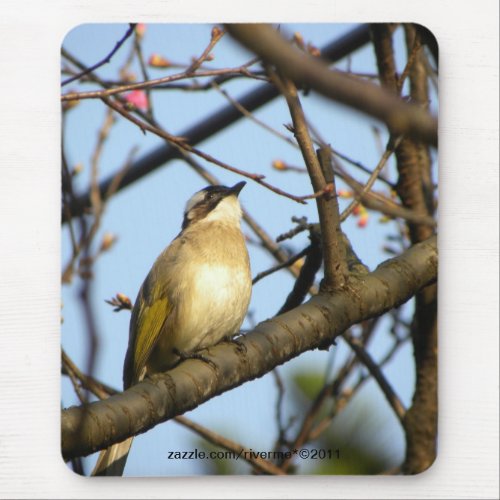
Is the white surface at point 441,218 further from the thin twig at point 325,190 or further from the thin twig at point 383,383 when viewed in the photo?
the thin twig at point 325,190

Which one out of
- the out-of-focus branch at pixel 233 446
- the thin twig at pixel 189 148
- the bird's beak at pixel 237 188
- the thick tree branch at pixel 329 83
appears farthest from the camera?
the bird's beak at pixel 237 188

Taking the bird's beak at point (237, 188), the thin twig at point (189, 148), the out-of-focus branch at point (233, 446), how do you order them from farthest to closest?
1. the bird's beak at point (237, 188)
2. the out-of-focus branch at point (233, 446)
3. the thin twig at point (189, 148)

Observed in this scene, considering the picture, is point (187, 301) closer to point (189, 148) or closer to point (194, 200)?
point (194, 200)

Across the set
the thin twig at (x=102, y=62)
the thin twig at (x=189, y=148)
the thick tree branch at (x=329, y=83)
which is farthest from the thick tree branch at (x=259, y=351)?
the thick tree branch at (x=329, y=83)

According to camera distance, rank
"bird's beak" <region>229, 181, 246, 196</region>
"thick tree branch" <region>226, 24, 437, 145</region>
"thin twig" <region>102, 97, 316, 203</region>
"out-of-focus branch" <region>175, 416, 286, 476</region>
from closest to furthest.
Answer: "thick tree branch" <region>226, 24, 437, 145</region>, "thin twig" <region>102, 97, 316, 203</region>, "out-of-focus branch" <region>175, 416, 286, 476</region>, "bird's beak" <region>229, 181, 246, 196</region>

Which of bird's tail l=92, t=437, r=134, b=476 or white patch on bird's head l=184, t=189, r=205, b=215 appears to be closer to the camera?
bird's tail l=92, t=437, r=134, b=476

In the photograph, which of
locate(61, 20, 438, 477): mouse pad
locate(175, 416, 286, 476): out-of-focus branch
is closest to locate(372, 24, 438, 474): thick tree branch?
locate(61, 20, 438, 477): mouse pad

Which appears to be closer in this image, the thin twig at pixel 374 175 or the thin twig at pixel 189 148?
the thin twig at pixel 189 148

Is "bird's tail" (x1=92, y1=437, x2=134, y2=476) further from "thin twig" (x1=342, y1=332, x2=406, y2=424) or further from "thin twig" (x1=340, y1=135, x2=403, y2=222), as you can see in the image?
"thin twig" (x1=340, y1=135, x2=403, y2=222)

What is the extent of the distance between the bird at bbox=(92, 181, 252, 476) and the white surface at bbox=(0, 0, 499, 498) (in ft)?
0.66

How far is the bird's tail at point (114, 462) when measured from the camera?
170 cm

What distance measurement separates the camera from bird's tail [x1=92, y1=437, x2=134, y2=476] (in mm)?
1704
